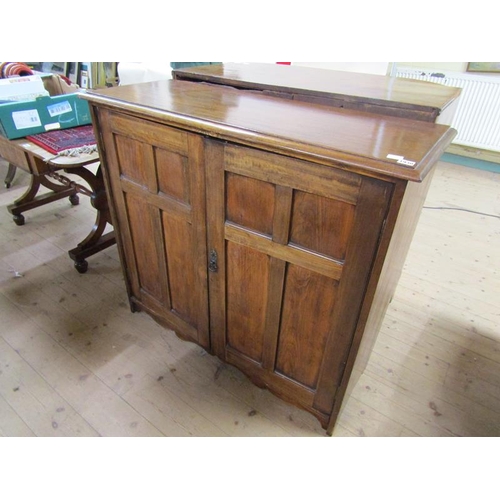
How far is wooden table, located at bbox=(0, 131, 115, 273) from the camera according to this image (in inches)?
65.6

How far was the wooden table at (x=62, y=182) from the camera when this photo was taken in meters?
1.67

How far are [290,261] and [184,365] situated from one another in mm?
831

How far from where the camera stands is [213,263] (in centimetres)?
122

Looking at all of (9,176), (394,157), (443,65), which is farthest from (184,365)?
(443,65)

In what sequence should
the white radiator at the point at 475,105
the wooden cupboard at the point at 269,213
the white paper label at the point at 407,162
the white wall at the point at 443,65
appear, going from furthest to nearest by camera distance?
the white wall at the point at 443,65, the white radiator at the point at 475,105, the wooden cupboard at the point at 269,213, the white paper label at the point at 407,162

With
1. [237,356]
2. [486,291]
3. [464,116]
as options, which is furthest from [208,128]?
[464,116]

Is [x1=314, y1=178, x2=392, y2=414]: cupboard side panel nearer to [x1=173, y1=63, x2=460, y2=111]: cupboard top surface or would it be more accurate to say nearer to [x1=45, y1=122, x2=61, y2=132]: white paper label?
[x1=173, y1=63, x2=460, y2=111]: cupboard top surface

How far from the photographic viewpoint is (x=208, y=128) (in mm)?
950

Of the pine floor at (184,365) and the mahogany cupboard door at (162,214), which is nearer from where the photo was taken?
the mahogany cupboard door at (162,214)

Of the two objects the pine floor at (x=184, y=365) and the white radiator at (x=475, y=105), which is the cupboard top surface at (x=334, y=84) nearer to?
the pine floor at (x=184, y=365)

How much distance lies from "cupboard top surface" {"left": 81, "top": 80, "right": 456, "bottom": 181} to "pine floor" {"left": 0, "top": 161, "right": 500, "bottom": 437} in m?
1.03

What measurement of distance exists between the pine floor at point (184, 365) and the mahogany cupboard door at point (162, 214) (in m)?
0.22

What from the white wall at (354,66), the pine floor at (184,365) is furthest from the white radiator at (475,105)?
the pine floor at (184,365)

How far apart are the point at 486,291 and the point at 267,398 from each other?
1.45m
